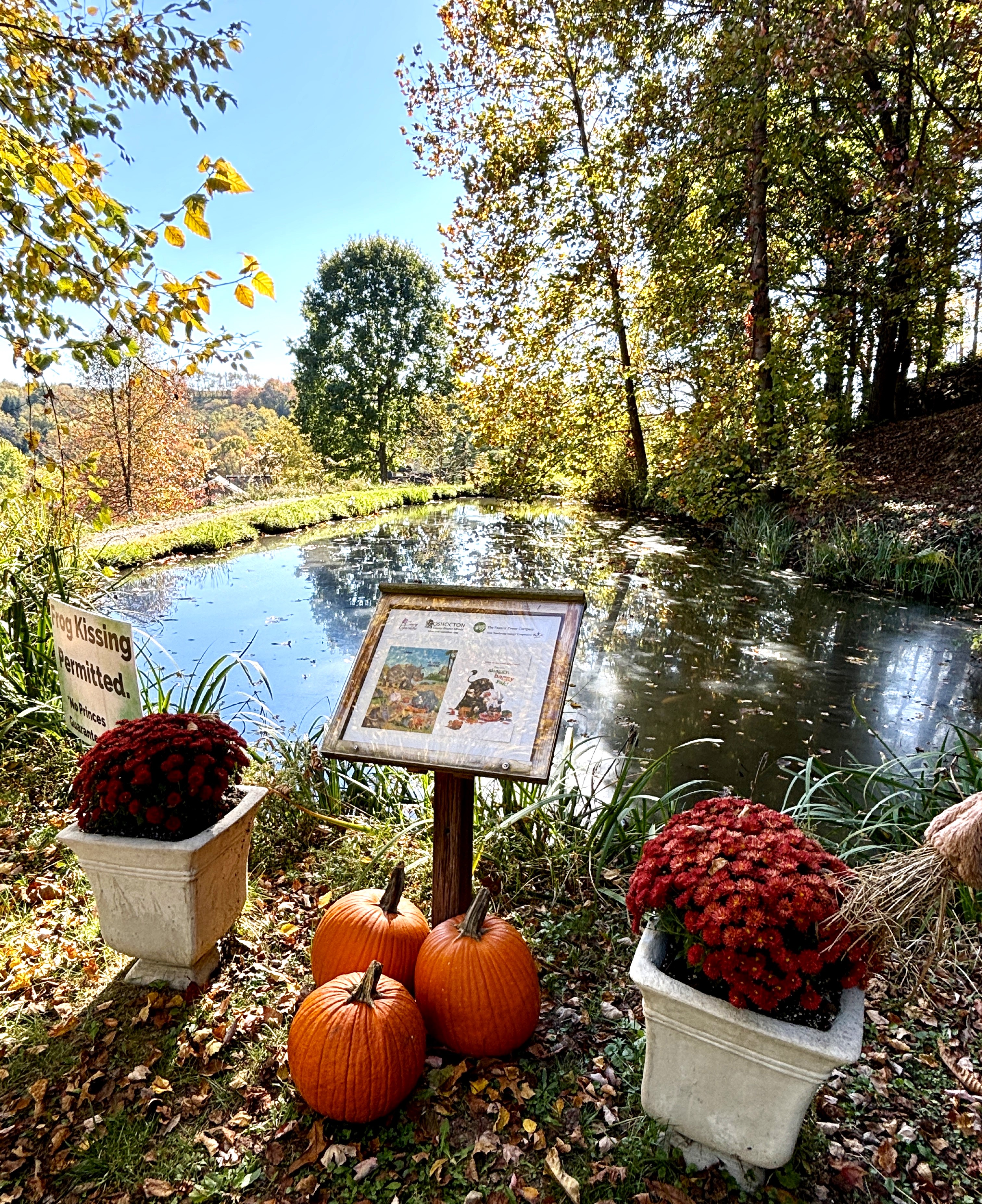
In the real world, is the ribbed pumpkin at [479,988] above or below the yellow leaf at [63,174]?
below

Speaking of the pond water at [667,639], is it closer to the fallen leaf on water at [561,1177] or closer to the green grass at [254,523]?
Result: the green grass at [254,523]

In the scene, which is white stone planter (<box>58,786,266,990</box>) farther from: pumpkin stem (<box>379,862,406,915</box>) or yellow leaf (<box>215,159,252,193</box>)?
yellow leaf (<box>215,159,252,193</box>)

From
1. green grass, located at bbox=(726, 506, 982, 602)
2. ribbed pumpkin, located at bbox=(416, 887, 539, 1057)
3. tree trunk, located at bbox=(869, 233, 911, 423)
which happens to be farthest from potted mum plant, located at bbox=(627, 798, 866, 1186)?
tree trunk, located at bbox=(869, 233, 911, 423)

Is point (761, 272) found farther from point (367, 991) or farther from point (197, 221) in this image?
Answer: point (367, 991)

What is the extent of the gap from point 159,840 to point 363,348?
25.5m

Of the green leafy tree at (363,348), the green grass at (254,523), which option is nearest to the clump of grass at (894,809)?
the green grass at (254,523)

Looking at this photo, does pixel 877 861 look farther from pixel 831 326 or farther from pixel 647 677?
pixel 831 326

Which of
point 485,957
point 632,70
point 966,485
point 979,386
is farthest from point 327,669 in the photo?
point 979,386

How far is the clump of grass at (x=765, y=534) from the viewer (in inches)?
369

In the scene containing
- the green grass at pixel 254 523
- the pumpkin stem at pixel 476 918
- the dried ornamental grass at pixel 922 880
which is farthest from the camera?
the green grass at pixel 254 523

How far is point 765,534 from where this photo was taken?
9.72 m

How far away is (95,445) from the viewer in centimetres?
1395

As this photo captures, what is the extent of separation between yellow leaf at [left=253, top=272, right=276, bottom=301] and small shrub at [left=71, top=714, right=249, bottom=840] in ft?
4.57

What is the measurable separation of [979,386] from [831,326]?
343 centimetres
